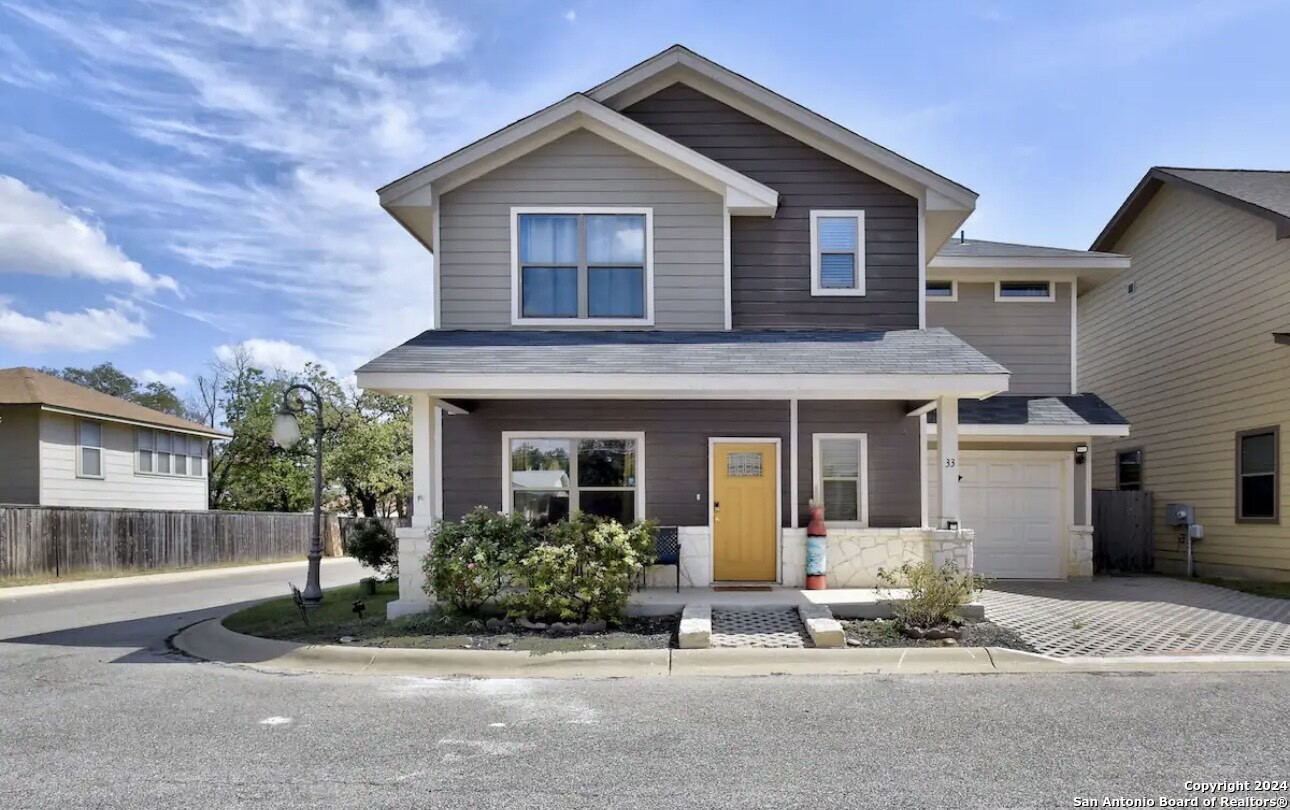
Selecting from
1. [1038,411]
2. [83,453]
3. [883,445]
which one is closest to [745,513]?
[883,445]

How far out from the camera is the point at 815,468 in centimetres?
1152

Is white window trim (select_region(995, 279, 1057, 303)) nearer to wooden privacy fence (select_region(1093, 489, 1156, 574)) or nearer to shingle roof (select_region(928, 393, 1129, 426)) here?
shingle roof (select_region(928, 393, 1129, 426))

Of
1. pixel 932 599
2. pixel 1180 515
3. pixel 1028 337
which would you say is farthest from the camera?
pixel 1180 515

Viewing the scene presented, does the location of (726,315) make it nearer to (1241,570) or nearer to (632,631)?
(632,631)

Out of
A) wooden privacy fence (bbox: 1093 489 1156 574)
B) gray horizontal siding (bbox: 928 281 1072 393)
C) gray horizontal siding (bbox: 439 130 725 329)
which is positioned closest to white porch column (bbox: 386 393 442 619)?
gray horizontal siding (bbox: 439 130 725 329)

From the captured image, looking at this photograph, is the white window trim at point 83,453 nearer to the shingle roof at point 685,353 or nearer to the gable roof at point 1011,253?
the shingle roof at point 685,353

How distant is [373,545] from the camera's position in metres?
12.8

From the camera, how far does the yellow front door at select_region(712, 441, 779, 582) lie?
37.4 feet

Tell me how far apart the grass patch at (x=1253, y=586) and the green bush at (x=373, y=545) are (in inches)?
509

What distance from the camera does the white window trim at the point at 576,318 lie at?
452 inches

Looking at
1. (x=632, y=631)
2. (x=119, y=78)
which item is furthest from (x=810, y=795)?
(x=119, y=78)

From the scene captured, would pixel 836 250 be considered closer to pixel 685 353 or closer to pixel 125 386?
pixel 685 353

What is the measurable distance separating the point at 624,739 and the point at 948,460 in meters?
6.26

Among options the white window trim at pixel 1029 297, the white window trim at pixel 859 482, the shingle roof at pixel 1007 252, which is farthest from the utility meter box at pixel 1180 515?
the white window trim at pixel 859 482
